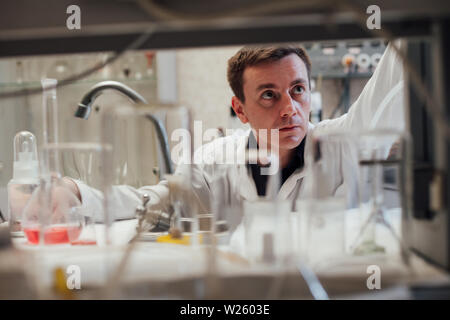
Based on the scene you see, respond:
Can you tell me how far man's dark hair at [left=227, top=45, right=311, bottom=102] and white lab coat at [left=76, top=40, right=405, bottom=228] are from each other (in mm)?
148

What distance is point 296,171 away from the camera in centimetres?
86

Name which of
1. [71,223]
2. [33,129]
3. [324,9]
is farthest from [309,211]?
[33,129]

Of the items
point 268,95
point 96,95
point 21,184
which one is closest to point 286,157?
point 268,95

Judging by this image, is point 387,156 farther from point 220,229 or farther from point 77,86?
point 77,86

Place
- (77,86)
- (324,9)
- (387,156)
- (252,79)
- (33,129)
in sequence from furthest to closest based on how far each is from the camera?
(77,86), (33,129), (252,79), (387,156), (324,9)

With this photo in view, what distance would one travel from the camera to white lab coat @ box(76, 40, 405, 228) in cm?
50

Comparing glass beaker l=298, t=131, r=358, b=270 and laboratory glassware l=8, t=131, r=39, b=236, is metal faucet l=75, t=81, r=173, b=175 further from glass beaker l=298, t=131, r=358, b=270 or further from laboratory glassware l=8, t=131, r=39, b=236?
glass beaker l=298, t=131, r=358, b=270

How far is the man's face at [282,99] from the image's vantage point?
0.79 metres

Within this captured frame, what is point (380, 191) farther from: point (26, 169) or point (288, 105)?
point (26, 169)

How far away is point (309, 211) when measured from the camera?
48 cm

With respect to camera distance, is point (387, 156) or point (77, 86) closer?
point (387, 156)

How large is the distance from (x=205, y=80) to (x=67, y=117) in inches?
20.5

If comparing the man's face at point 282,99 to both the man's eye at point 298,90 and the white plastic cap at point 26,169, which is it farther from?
the white plastic cap at point 26,169
